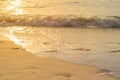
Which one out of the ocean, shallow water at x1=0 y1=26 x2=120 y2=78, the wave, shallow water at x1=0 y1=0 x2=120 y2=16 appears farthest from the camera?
shallow water at x1=0 y1=0 x2=120 y2=16

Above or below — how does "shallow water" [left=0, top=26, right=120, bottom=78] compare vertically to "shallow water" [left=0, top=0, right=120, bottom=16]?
below

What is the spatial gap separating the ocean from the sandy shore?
8.2 inches

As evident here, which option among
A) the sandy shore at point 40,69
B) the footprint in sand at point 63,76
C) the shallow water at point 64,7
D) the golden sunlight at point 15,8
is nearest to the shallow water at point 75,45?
the sandy shore at point 40,69

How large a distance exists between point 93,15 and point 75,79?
5.56m

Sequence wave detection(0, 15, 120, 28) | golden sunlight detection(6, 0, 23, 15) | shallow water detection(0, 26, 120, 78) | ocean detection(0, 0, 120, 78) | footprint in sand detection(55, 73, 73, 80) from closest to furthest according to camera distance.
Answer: footprint in sand detection(55, 73, 73, 80) → shallow water detection(0, 26, 120, 78) → ocean detection(0, 0, 120, 78) → wave detection(0, 15, 120, 28) → golden sunlight detection(6, 0, 23, 15)

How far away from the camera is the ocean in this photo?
4.84 m

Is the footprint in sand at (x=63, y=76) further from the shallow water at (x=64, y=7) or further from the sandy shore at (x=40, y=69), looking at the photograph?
the shallow water at (x=64, y=7)

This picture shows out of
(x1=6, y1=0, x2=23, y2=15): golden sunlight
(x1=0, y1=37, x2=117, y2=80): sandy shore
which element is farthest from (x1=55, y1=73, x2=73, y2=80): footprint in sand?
(x1=6, y1=0, x2=23, y2=15): golden sunlight

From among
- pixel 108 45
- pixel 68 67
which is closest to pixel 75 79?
pixel 68 67

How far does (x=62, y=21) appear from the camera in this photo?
8.47m

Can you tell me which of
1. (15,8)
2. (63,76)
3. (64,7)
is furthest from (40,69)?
(64,7)

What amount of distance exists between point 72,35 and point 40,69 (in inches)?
103

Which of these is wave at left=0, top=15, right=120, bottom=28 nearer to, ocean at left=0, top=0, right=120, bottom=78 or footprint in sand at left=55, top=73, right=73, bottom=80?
ocean at left=0, top=0, right=120, bottom=78

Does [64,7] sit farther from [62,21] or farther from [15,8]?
[62,21]
